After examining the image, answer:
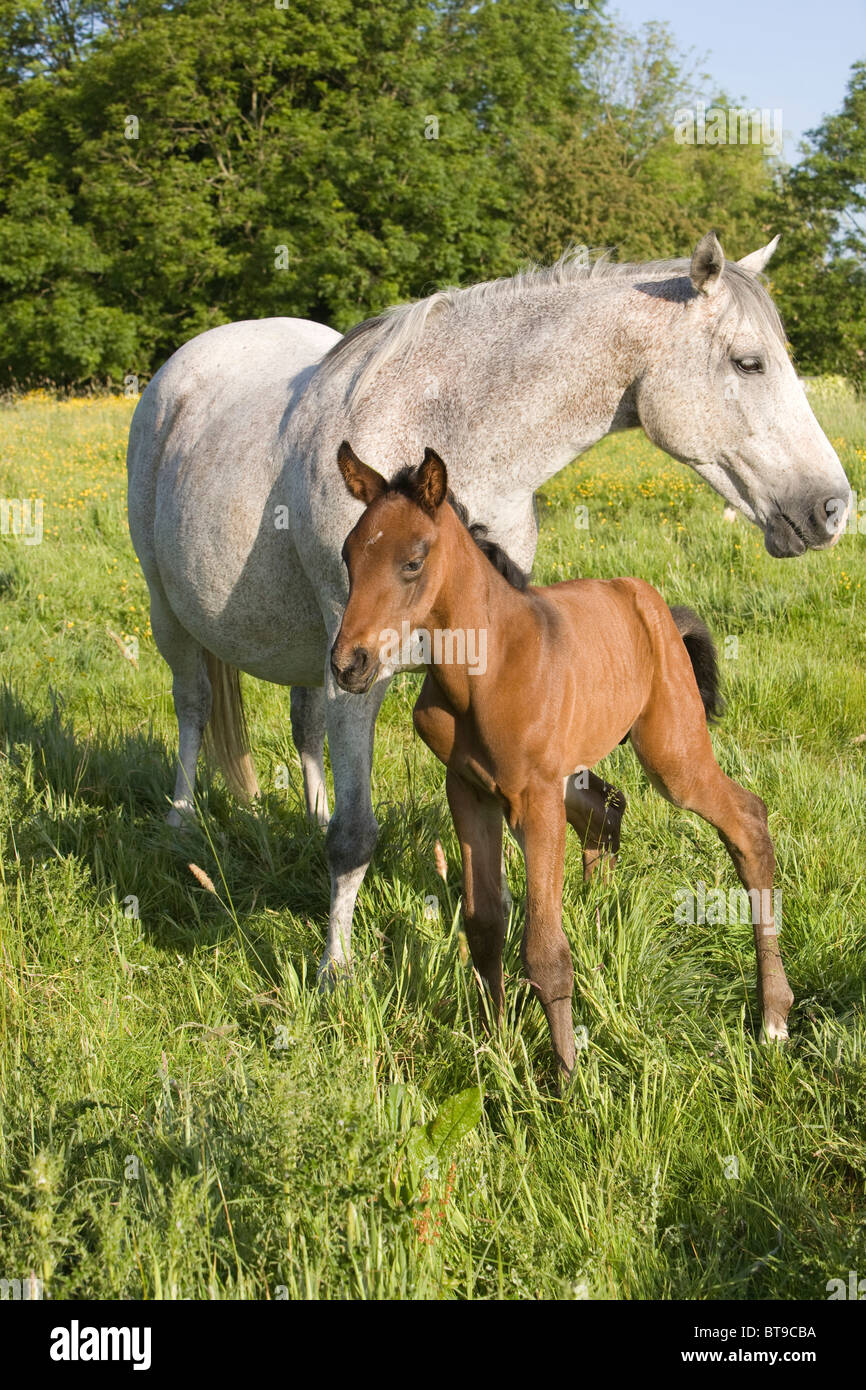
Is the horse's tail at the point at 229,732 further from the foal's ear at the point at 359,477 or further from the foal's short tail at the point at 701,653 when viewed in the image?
the foal's ear at the point at 359,477

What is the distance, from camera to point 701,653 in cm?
368

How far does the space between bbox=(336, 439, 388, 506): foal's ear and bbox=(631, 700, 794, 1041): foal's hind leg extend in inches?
47.3

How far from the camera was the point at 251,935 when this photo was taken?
383 centimetres

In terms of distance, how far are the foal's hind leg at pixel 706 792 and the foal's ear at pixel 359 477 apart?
3.94ft

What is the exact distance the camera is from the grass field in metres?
2.22

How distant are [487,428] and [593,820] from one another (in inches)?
54.9

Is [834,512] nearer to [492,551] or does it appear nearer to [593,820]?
[492,551]

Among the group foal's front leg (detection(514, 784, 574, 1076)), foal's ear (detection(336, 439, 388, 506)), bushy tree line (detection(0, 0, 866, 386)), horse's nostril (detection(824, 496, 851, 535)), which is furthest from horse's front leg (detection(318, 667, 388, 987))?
bushy tree line (detection(0, 0, 866, 386))

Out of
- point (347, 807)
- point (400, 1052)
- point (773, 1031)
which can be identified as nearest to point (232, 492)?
point (347, 807)

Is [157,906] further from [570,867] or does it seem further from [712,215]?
[712,215]

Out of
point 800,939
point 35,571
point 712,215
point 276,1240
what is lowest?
point 276,1240

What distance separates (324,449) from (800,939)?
7.07ft

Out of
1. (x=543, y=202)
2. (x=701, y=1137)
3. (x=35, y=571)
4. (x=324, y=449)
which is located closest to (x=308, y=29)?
(x=543, y=202)

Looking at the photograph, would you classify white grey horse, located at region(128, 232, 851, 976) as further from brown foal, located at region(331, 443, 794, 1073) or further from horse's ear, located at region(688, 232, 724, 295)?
brown foal, located at region(331, 443, 794, 1073)
